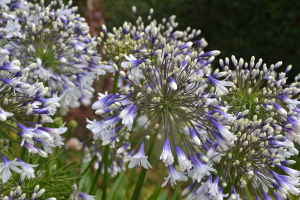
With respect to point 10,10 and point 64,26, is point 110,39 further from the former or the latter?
point 10,10

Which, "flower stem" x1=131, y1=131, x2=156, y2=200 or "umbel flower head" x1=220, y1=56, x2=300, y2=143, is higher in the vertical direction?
"umbel flower head" x1=220, y1=56, x2=300, y2=143

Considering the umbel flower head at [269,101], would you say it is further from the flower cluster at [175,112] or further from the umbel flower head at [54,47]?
the umbel flower head at [54,47]

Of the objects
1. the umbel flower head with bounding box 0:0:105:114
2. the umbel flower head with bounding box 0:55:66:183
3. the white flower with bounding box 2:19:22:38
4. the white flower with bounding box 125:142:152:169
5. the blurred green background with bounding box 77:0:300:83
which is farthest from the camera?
the blurred green background with bounding box 77:0:300:83

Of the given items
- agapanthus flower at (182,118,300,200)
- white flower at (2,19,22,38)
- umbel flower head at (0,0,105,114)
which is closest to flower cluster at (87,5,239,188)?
agapanthus flower at (182,118,300,200)

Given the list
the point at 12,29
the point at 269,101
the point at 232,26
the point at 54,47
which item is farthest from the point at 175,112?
the point at 232,26

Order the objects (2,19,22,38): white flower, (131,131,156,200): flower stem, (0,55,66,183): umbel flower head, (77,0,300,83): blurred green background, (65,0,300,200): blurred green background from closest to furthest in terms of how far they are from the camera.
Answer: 1. (0,55,66,183): umbel flower head
2. (131,131,156,200): flower stem
3. (2,19,22,38): white flower
4. (65,0,300,200): blurred green background
5. (77,0,300,83): blurred green background

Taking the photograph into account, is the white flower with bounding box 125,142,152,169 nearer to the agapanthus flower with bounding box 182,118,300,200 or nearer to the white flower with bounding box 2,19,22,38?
the agapanthus flower with bounding box 182,118,300,200
